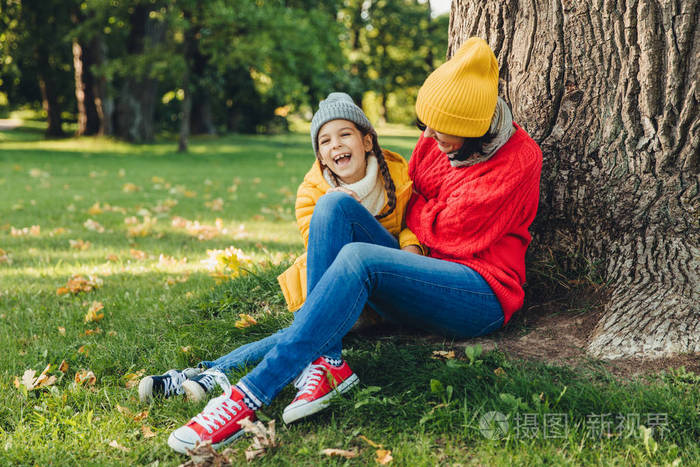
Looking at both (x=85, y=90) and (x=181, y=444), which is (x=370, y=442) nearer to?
(x=181, y=444)

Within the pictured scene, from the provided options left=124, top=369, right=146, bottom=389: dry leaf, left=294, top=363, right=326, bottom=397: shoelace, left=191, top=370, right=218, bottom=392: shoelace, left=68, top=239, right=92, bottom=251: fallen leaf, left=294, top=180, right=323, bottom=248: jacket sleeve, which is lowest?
left=124, top=369, right=146, bottom=389: dry leaf

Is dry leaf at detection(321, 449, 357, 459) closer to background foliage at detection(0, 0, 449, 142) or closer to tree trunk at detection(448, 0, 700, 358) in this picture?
tree trunk at detection(448, 0, 700, 358)

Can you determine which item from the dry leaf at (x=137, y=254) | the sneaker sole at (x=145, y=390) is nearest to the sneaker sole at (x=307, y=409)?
the sneaker sole at (x=145, y=390)

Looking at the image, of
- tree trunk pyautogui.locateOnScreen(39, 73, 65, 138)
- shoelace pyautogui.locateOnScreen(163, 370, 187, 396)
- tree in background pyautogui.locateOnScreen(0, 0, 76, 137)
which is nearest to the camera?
shoelace pyautogui.locateOnScreen(163, 370, 187, 396)

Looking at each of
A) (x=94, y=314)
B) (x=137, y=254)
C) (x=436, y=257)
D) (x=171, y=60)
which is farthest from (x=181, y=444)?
(x=171, y=60)

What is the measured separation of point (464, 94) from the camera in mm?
2543

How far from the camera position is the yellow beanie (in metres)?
2.54

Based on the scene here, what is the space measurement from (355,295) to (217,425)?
75cm

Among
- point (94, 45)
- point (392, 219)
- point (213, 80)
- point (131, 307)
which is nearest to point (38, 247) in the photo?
point (131, 307)

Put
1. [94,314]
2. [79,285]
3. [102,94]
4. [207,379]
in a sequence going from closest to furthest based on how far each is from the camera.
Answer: [207,379]
[94,314]
[79,285]
[102,94]

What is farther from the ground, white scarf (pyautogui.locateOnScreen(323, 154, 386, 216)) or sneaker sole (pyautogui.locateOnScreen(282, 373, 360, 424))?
white scarf (pyautogui.locateOnScreen(323, 154, 386, 216))

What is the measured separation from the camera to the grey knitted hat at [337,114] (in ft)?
9.89

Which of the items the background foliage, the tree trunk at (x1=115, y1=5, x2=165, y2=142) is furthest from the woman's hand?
the tree trunk at (x1=115, y1=5, x2=165, y2=142)

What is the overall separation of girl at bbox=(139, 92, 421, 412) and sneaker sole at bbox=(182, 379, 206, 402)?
0.38 feet
